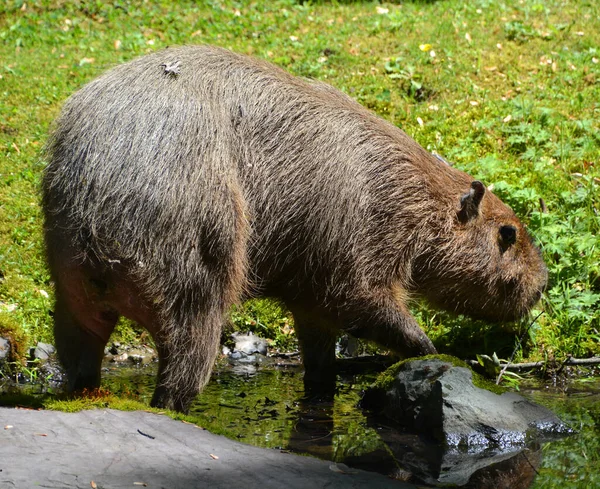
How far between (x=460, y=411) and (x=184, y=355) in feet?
5.09

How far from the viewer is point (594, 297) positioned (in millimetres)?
6633

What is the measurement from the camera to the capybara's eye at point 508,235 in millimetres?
6078

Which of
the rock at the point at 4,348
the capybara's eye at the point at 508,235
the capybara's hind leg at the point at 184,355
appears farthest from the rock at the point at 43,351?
the capybara's eye at the point at 508,235

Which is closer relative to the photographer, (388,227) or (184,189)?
(184,189)

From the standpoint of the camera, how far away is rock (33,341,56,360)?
242 inches

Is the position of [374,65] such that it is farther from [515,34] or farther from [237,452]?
[237,452]

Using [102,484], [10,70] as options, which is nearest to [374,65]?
[10,70]

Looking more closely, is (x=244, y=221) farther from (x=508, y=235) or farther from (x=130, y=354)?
(x=130, y=354)

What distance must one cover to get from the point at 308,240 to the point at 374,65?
5401 mm

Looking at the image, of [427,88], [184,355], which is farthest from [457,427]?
[427,88]

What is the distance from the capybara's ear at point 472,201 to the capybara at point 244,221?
0.01 m

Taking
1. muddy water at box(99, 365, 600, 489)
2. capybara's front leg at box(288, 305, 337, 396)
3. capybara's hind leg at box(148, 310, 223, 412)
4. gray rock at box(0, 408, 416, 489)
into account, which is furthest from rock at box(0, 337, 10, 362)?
capybara's front leg at box(288, 305, 337, 396)

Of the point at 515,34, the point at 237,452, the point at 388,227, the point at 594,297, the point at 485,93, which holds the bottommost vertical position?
the point at 237,452

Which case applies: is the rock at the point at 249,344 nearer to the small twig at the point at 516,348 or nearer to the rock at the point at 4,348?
the rock at the point at 4,348
